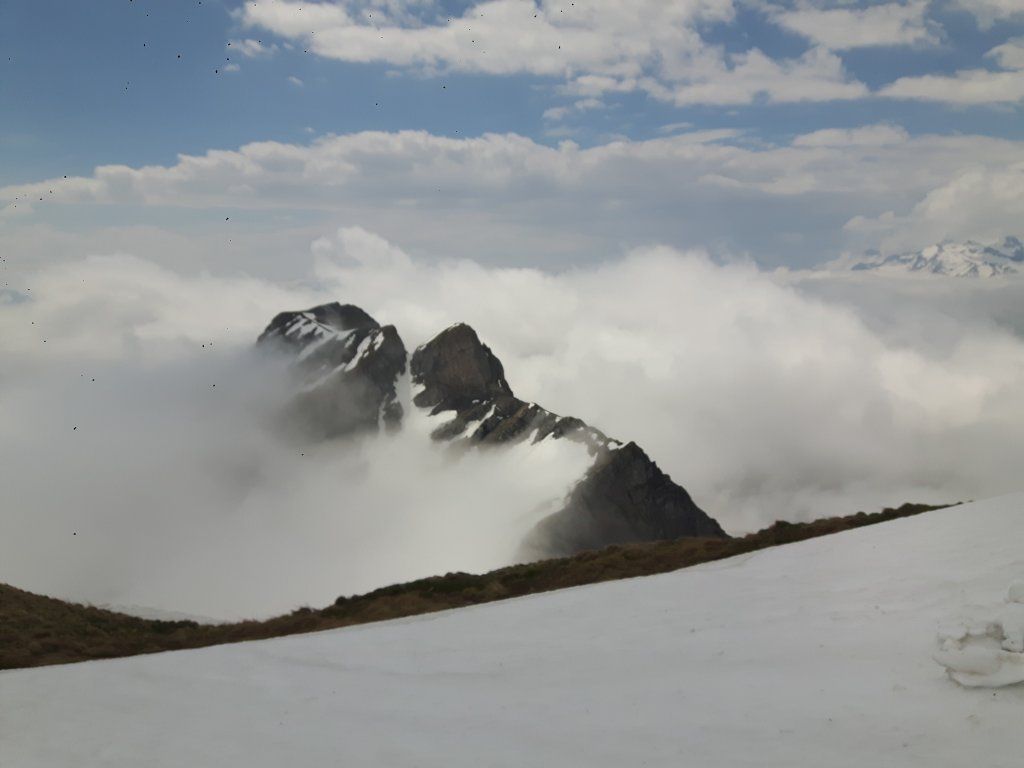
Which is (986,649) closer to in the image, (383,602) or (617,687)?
(617,687)

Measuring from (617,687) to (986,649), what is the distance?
578 cm

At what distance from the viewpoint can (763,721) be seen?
1202cm

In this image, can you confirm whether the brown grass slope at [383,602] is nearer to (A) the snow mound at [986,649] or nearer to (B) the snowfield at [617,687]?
(B) the snowfield at [617,687]

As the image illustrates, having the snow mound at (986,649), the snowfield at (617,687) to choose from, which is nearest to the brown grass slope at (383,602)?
the snowfield at (617,687)

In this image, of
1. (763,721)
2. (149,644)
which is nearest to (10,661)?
(149,644)

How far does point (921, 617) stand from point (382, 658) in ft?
35.9

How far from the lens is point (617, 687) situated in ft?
48.6

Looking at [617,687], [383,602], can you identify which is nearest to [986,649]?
[617,687]

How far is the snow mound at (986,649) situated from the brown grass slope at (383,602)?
60.1 ft

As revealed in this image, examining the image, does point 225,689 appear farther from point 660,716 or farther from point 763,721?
point 763,721

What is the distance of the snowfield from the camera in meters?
11.4

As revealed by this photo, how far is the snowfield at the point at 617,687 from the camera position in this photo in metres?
11.4

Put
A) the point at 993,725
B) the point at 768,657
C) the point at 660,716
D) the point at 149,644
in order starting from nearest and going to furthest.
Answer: the point at 993,725 < the point at 660,716 < the point at 768,657 < the point at 149,644

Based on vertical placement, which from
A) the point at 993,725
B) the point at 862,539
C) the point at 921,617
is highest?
the point at 862,539
